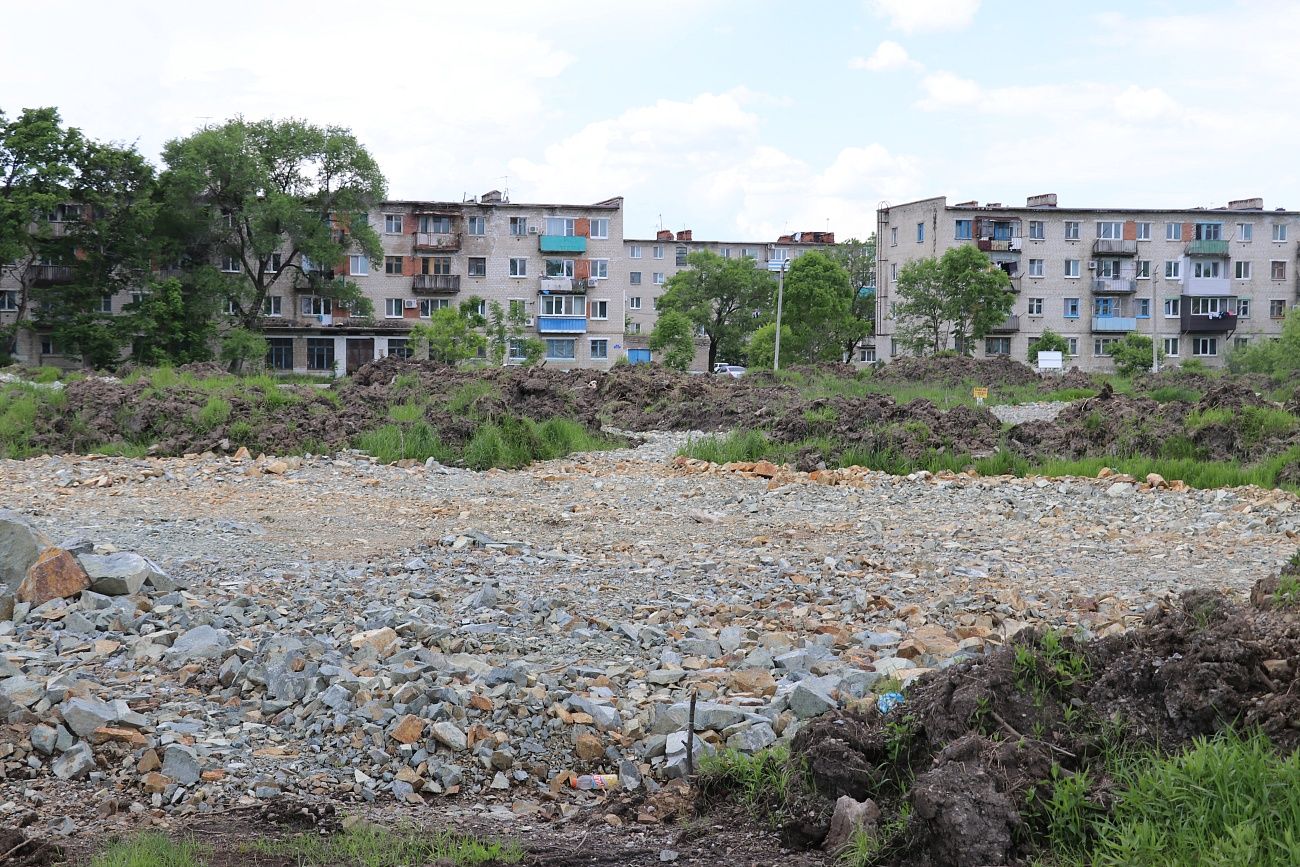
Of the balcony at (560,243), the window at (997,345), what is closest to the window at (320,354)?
the balcony at (560,243)

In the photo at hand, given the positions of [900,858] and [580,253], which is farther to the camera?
[580,253]

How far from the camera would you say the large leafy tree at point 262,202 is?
59.1m

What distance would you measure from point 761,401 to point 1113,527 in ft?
57.3

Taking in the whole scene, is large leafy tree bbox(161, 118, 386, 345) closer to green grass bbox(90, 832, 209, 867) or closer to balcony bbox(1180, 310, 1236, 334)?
balcony bbox(1180, 310, 1236, 334)

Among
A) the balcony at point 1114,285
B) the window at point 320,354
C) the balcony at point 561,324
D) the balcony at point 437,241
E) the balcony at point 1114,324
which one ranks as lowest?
the window at point 320,354

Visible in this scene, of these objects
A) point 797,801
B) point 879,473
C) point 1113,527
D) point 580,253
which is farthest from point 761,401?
point 580,253

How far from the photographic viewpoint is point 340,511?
13.2 metres

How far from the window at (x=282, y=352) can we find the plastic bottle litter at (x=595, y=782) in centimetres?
6688

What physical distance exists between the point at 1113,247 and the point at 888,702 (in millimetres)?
78974

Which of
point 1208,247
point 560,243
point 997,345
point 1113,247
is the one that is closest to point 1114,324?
point 1113,247

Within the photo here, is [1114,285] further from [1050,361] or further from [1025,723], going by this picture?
[1025,723]

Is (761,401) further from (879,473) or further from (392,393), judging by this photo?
(879,473)

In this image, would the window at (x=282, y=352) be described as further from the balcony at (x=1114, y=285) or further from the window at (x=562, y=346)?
the balcony at (x=1114, y=285)

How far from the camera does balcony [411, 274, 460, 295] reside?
72438 mm
